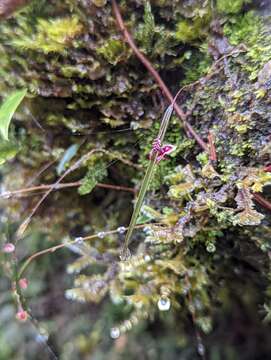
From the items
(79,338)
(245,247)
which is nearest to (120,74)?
(245,247)

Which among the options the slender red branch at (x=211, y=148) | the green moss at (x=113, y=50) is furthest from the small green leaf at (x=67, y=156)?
the slender red branch at (x=211, y=148)

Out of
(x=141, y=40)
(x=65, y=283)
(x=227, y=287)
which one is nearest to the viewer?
(x=141, y=40)

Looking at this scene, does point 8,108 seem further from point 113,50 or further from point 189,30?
point 189,30

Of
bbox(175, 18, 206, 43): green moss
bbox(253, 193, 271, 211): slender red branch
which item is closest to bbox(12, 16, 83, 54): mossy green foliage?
bbox(175, 18, 206, 43): green moss

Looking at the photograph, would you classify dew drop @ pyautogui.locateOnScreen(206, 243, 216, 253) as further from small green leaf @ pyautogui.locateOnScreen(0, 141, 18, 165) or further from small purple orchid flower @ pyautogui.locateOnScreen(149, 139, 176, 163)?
small green leaf @ pyautogui.locateOnScreen(0, 141, 18, 165)

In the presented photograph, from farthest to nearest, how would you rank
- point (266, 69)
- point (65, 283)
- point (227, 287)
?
point (65, 283)
point (227, 287)
point (266, 69)

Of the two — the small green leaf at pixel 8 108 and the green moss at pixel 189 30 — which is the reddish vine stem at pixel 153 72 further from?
the small green leaf at pixel 8 108

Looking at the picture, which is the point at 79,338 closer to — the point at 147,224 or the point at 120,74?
the point at 147,224
